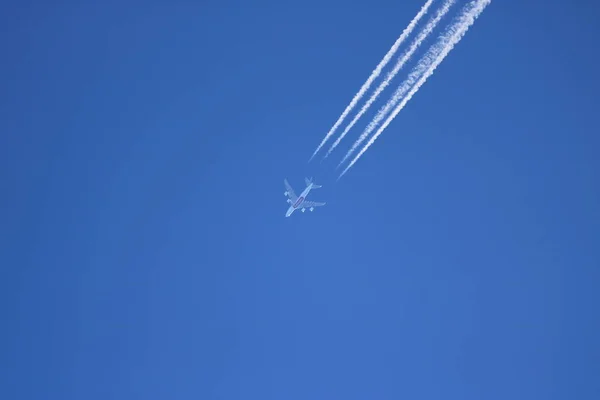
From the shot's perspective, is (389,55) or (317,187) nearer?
(389,55)

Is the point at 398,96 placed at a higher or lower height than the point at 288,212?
lower

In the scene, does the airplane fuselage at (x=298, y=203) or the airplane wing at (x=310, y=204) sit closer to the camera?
the airplane fuselage at (x=298, y=203)

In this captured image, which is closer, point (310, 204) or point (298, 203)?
point (298, 203)

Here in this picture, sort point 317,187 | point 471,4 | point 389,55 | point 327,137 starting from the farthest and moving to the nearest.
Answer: point 317,187 → point 327,137 → point 389,55 → point 471,4

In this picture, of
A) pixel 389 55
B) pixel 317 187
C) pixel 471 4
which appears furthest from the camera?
pixel 317 187

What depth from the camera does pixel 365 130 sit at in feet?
102

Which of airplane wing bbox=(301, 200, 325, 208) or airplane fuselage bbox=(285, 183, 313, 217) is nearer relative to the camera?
airplane fuselage bbox=(285, 183, 313, 217)

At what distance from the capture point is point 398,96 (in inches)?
1163

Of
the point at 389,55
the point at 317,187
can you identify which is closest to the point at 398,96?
the point at 389,55

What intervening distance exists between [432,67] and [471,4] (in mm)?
2600

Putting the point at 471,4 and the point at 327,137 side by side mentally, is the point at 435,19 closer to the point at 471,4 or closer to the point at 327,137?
the point at 471,4

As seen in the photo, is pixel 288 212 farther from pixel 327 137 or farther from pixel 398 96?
pixel 398 96

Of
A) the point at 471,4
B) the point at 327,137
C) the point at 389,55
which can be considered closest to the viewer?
the point at 471,4

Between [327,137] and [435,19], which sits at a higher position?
[327,137]
